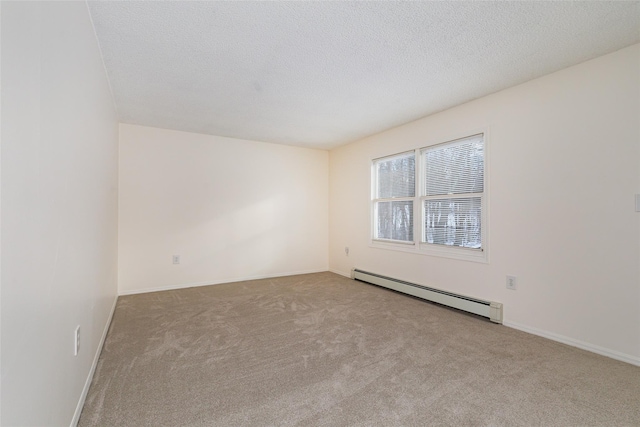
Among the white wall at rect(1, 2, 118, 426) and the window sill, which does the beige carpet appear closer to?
the white wall at rect(1, 2, 118, 426)

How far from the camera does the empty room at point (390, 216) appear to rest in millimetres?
1229

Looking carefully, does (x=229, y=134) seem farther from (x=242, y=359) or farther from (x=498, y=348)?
(x=498, y=348)

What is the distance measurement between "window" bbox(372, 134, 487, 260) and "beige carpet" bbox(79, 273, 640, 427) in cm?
90

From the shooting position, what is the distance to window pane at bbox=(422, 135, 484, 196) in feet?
10.7

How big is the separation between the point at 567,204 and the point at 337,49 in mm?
2356

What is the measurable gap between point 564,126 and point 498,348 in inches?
78.7

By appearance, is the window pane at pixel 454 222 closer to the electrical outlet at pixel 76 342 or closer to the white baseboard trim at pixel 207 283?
the white baseboard trim at pixel 207 283

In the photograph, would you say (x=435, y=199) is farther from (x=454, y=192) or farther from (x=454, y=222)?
(x=454, y=222)

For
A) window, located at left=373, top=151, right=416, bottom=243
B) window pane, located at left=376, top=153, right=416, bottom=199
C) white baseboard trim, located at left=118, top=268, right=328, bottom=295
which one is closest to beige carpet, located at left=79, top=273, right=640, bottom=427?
white baseboard trim, located at left=118, top=268, right=328, bottom=295

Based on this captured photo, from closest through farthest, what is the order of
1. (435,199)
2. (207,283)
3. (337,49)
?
(337,49)
(435,199)
(207,283)

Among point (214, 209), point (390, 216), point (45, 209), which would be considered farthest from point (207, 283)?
point (45, 209)

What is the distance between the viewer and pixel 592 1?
1756 mm

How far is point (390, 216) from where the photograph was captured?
443 centimetres

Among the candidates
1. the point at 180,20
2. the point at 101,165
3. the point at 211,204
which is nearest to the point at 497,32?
the point at 180,20
